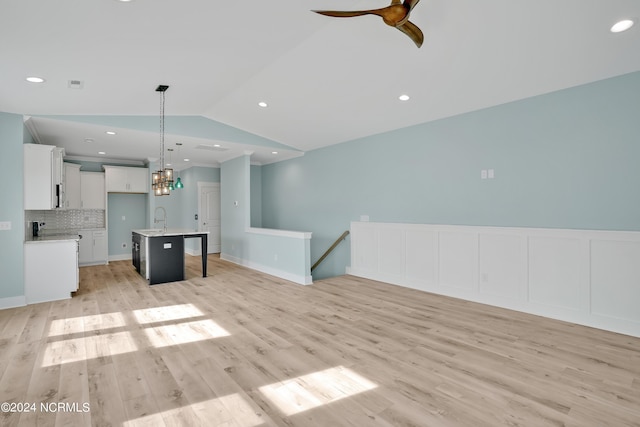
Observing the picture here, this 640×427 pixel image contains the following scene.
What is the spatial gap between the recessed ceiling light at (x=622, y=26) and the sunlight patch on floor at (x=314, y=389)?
3.61 m

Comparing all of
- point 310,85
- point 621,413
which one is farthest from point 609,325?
point 310,85

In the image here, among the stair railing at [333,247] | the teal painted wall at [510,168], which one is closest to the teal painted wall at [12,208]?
the stair railing at [333,247]

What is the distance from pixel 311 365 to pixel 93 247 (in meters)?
7.38

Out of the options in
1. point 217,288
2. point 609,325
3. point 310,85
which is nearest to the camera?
point 609,325

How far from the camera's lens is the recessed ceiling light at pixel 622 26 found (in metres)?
2.82

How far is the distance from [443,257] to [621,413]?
2990 mm

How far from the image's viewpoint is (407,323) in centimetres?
385

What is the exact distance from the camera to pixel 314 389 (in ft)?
8.05

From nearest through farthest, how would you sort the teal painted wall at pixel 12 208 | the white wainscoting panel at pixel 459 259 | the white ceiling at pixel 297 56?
1. the white ceiling at pixel 297 56
2. the teal painted wall at pixel 12 208
3. the white wainscoting panel at pixel 459 259

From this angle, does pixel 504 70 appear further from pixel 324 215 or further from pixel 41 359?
pixel 41 359

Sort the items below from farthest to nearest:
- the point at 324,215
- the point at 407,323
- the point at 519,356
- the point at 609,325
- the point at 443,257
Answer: the point at 324,215 < the point at 443,257 < the point at 407,323 < the point at 609,325 < the point at 519,356

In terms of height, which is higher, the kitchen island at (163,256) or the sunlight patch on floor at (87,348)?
the kitchen island at (163,256)

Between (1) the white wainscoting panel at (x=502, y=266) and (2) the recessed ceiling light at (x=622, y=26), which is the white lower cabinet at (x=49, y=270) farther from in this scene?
(2) the recessed ceiling light at (x=622, y=26)

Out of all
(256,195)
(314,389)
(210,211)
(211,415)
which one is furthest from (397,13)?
(210,211)
